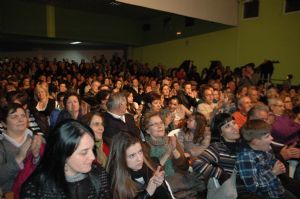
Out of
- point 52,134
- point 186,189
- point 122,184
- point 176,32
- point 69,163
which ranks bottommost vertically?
point 186,189

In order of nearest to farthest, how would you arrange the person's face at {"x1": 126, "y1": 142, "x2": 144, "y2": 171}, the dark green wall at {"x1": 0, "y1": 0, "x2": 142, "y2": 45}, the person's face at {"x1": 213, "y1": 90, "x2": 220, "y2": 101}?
the person's face at {"x1": 126, "y1": 142, "x2": 144, "y2": 171}, the person's face at {"x1": 213, "y1": 90, "x2": 220, "y2": 101}, the dark green wall at {"x1": 0, "y1": 0, "x2": 142, "y2": 45}

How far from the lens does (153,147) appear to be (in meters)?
2.87

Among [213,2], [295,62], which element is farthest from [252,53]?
[213,2]

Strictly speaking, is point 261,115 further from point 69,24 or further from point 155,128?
point 69,24

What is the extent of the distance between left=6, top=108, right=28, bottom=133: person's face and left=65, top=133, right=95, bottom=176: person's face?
1.22 meters

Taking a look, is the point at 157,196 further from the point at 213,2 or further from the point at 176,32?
the point at 176,32

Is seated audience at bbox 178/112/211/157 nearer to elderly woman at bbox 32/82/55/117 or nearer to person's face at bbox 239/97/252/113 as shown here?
person's face at bbox 239/97/252/113

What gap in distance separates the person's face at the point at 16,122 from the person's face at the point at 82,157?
122 centimetres

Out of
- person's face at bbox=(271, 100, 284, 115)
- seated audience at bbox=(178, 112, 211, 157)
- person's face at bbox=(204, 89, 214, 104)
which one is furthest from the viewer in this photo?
person's face at bbox=(204, 89, 214, 104)

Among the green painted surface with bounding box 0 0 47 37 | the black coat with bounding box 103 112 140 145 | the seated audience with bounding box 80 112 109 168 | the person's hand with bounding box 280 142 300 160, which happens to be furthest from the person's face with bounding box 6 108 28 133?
the green painted surface with bounding box 0 0 47 37

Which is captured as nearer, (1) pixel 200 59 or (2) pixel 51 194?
(2) pixel 51 194

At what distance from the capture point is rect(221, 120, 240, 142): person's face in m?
2.85

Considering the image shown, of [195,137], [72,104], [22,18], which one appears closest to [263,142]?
[195,137]

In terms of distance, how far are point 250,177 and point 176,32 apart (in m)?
12.7
